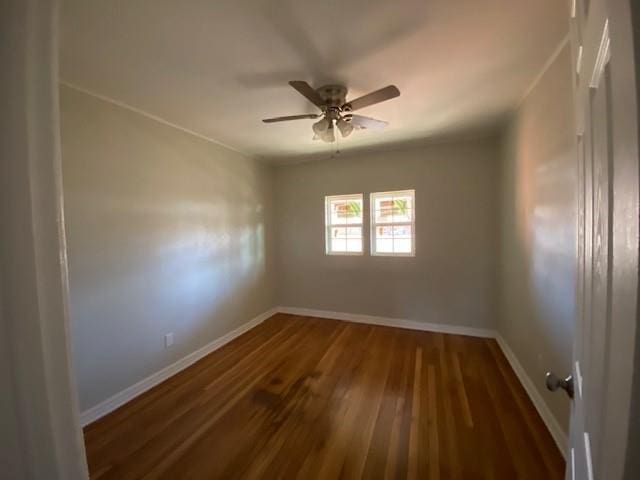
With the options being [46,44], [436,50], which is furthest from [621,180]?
[436,50]

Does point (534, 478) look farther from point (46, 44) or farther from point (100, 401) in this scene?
point (100, 401)

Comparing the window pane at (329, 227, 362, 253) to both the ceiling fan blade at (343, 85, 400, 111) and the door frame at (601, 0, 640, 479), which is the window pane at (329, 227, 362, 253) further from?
the door frame at (601, 0, 640, 479)

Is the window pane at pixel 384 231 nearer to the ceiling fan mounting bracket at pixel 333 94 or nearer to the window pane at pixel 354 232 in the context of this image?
the window pane at pixel 354 232

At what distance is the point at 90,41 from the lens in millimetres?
1388

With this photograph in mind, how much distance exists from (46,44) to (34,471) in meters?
0.55

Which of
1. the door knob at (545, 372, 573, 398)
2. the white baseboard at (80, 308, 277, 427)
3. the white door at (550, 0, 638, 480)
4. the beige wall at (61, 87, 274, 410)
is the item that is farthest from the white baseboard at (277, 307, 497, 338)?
the white door at (550, 0, 638, 480)

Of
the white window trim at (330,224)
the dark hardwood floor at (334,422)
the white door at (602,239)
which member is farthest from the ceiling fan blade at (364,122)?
the dark hardwood floor at (334,422)

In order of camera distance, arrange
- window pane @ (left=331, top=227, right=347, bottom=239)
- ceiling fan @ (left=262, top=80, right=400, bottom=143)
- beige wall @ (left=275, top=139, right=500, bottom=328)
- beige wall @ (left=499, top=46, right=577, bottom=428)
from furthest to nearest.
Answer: window pane @ (left=331, top=227, right=347, bottom=239) < beige wall @ (left=275, top=139, right=500, bottom=328) < ceiling fan @ (left=262, top=80, right=400, bottom=143) < beige wall @ (left=499, top=46, right=577, bottom=428)

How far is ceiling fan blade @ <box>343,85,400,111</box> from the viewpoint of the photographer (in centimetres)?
155

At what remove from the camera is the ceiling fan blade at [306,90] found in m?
1.52

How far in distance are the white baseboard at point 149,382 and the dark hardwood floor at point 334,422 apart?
63 millimetres

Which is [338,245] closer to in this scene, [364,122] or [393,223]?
[393,223]

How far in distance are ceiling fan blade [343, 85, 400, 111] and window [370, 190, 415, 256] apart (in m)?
1.98

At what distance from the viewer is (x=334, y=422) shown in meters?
1.83
